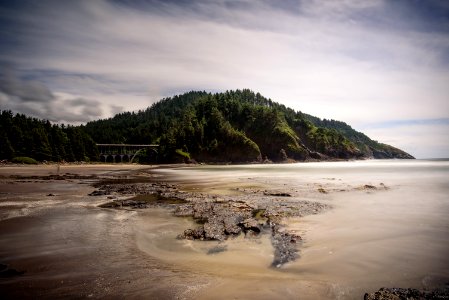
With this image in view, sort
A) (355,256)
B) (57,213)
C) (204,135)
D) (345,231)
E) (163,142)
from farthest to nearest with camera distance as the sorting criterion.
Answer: (204,135), (163,142), (57,213), (345,231), (355,256)

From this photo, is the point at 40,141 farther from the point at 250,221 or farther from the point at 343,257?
the point at 343,257

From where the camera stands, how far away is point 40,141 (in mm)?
100250

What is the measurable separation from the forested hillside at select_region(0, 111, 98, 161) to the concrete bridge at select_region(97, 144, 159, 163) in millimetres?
22915

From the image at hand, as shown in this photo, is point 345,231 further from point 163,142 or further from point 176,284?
point 163,142

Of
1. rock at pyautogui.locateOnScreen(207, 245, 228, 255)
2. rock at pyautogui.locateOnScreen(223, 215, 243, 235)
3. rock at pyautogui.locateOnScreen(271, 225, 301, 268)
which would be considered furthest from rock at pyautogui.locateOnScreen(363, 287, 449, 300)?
rock at pyautogui.locateOnScreen(223, 215, 243, 235)

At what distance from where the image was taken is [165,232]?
1216cm

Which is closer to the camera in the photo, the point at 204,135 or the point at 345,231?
the point at 345,231

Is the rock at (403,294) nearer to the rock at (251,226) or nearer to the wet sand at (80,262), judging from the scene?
the wet sand at (80,262)

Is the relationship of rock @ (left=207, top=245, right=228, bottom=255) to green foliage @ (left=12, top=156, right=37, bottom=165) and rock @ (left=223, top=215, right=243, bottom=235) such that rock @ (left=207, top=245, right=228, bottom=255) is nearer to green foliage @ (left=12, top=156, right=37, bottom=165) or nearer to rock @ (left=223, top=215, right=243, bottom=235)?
rock @ (left=223, top=215, right=243, bottom=235)

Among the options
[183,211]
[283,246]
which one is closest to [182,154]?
[183,211]

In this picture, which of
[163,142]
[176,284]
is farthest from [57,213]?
[163,142]

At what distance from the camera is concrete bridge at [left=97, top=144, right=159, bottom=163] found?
491ft

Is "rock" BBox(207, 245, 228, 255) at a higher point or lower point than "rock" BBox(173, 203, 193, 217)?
lower

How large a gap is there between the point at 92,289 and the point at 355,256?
821 cm
